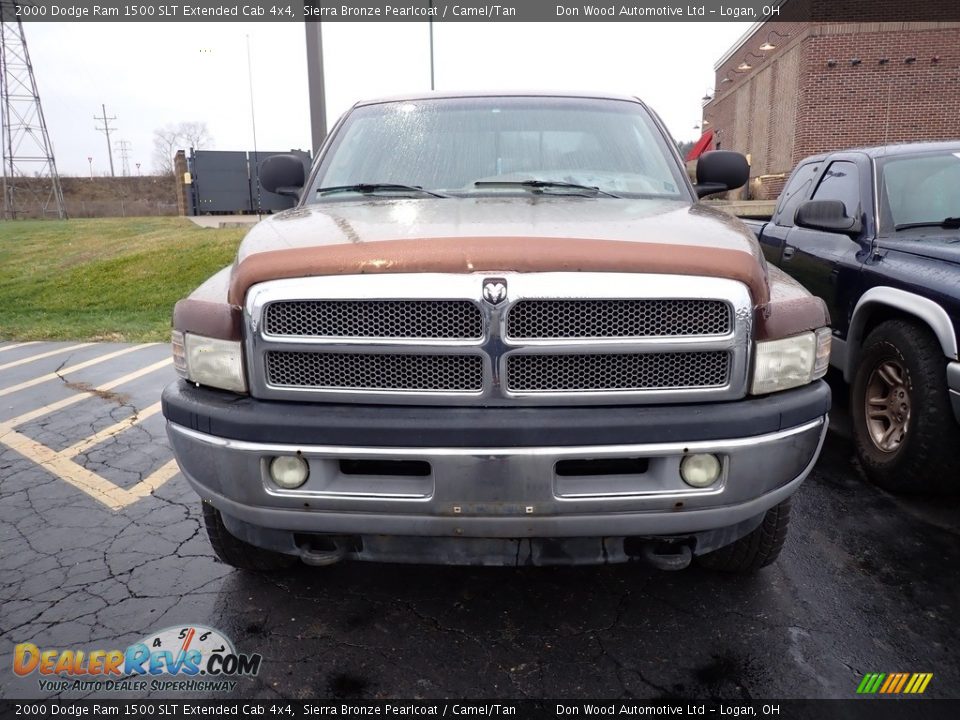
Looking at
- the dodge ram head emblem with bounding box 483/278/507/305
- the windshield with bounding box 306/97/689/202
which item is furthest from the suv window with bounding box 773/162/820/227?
the dodge ram head emblem with bounding box 483/278/507/305

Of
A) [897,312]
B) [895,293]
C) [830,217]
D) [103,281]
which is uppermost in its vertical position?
[830,217]

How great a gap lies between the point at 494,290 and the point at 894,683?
6.10 ft

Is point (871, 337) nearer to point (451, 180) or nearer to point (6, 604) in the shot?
point (451, 180)

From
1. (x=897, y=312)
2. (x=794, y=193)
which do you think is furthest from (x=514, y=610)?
(x=794, y=193)

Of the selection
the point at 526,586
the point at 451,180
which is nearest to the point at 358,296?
the point at 451,180

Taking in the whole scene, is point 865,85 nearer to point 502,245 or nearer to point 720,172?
point 720,172

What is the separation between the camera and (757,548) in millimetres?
2734

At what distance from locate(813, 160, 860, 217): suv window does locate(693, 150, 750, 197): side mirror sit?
1.12m

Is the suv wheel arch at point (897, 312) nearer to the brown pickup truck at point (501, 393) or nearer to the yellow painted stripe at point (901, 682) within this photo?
the brown pickup truck at point (501, 393)

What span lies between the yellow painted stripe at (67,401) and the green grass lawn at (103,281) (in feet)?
5.66

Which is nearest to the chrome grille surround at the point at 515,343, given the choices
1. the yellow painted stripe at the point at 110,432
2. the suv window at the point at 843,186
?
the suv window at the point at 843,186

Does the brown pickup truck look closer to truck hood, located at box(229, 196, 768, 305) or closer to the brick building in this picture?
truck hood, located at box(229, 196, 768, 305)

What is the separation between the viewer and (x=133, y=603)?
110 inches

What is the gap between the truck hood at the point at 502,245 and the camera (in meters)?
2.09
